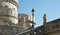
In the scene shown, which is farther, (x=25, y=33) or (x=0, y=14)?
(x=0, y=14)

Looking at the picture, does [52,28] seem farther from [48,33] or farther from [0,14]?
A: [0,14]

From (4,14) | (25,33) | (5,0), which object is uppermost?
(5,0)

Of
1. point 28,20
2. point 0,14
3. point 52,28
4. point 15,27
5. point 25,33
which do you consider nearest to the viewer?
point 52,28

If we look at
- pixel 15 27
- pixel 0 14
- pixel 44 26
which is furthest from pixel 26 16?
pixel 44 26

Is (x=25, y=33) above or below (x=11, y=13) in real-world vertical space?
below

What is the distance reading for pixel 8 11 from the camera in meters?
37.1

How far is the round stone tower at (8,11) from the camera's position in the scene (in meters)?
36.3

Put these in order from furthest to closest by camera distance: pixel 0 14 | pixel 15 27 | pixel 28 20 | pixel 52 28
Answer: pixel 28 20
pixel 0 14
pixel 15 27
pixel 52 28

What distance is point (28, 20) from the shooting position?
137 feet

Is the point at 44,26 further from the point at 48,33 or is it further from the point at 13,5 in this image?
the point at 13,5

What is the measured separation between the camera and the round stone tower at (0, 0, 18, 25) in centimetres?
3627

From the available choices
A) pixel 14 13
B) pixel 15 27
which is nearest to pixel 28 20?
pixel 14 13

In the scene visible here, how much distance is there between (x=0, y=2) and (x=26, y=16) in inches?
287

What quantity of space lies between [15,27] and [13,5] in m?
9.00
